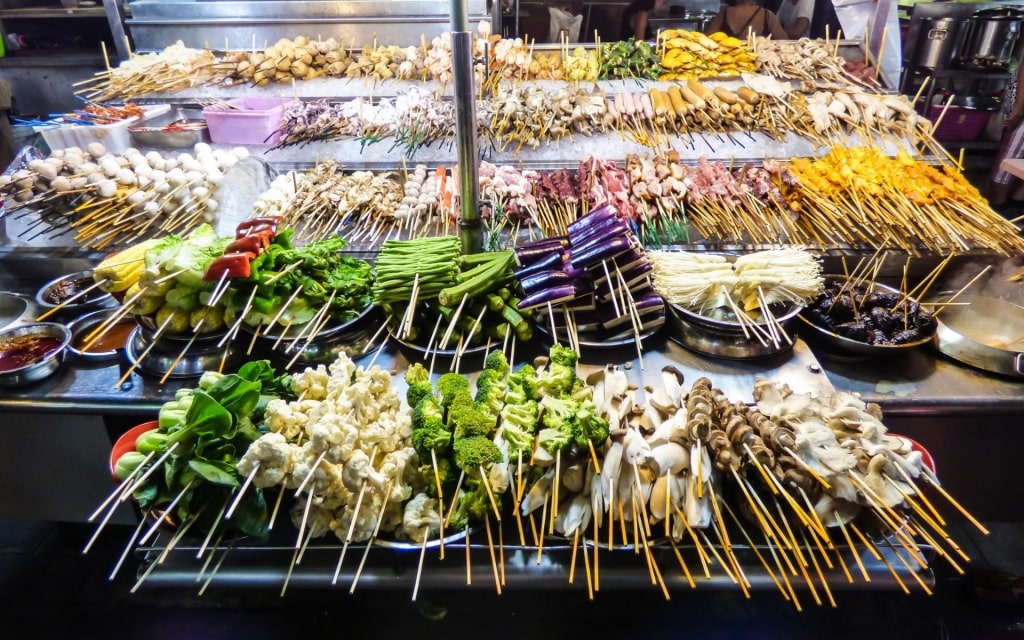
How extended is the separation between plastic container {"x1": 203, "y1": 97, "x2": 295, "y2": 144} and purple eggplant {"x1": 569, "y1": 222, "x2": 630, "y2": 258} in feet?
10.3

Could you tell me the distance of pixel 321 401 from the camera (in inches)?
88.0

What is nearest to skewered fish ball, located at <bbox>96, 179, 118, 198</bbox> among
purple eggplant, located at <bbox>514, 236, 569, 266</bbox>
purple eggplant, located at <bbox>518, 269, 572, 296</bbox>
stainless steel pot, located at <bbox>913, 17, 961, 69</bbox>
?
purple eggplant, located at <bbox>514, 236, 569, 266</bbox>

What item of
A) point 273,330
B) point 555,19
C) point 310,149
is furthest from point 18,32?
point 273,330

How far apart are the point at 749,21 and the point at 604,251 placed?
4792 mm

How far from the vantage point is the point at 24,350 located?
3020mm

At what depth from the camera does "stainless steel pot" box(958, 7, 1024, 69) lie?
747 cm

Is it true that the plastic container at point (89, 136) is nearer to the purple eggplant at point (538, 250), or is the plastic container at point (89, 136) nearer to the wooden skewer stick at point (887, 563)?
the purple eggplant at point (538, 250)

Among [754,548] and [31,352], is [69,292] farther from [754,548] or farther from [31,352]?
[754,548]

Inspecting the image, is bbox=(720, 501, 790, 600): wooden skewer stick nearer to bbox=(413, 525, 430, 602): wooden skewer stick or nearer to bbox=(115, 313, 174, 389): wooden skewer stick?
bbox=(413, 525, 430, 602): wooden skewer stick

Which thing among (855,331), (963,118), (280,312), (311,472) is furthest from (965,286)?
(963,118)

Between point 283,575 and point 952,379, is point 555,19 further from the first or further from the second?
point 283,575

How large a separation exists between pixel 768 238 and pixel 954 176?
1634 millimetres

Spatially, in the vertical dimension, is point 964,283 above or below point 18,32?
below

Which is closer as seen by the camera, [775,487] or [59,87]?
[775,487]
